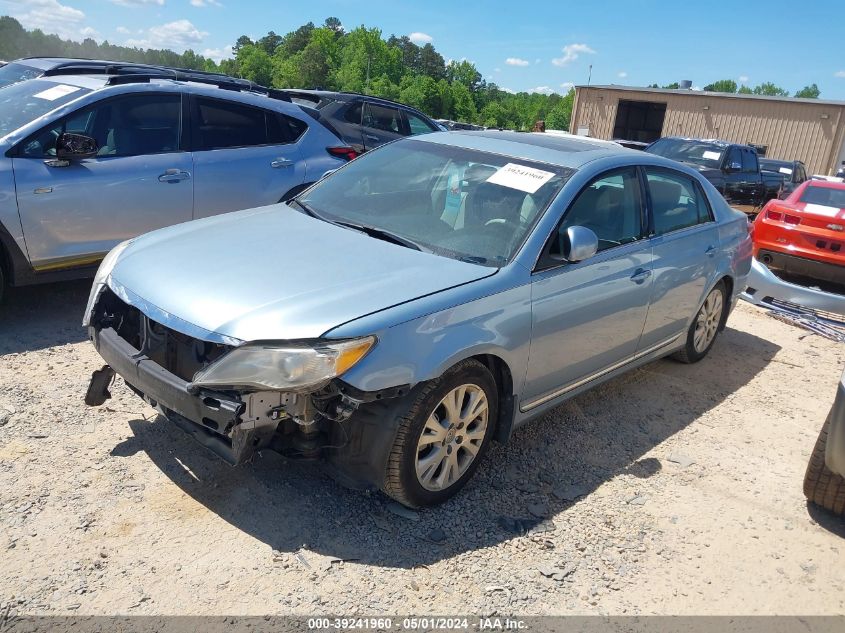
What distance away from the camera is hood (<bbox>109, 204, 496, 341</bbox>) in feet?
9.29

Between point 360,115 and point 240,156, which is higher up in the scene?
point 360,115

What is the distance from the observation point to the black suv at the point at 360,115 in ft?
34.1

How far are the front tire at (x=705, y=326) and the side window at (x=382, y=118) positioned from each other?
6631 mm

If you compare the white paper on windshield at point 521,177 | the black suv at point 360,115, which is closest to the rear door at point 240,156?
the white paper on windshield at point 521,177

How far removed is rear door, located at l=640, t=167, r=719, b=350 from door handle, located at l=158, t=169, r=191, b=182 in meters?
3.56

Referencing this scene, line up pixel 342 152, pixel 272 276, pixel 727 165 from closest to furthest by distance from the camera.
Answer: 1. pixel 272 276
2. pixel 342 152
3. pixel 727 165

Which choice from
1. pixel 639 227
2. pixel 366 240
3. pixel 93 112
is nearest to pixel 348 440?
pixel 366 240

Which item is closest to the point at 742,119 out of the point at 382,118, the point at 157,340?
the point at 382,118

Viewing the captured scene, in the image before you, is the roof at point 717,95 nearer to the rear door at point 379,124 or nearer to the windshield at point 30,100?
the rear door at point 379,124

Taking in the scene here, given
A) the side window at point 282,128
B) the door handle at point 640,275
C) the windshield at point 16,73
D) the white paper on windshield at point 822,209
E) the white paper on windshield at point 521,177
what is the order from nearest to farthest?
the white paper on windshield at point 521,177
the door handle at point 640,275
the side window at point 282,128
the windshield at point 16,73
the white paper on windshield at point 822,209

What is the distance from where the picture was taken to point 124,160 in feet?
17.5

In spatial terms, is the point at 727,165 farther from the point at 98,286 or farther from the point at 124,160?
the point at 98,286

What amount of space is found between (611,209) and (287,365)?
237 cm

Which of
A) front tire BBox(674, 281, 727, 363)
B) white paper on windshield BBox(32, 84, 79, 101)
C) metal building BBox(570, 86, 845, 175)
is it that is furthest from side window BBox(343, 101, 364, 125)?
metal building BBox(570, 86, 845, 175)
